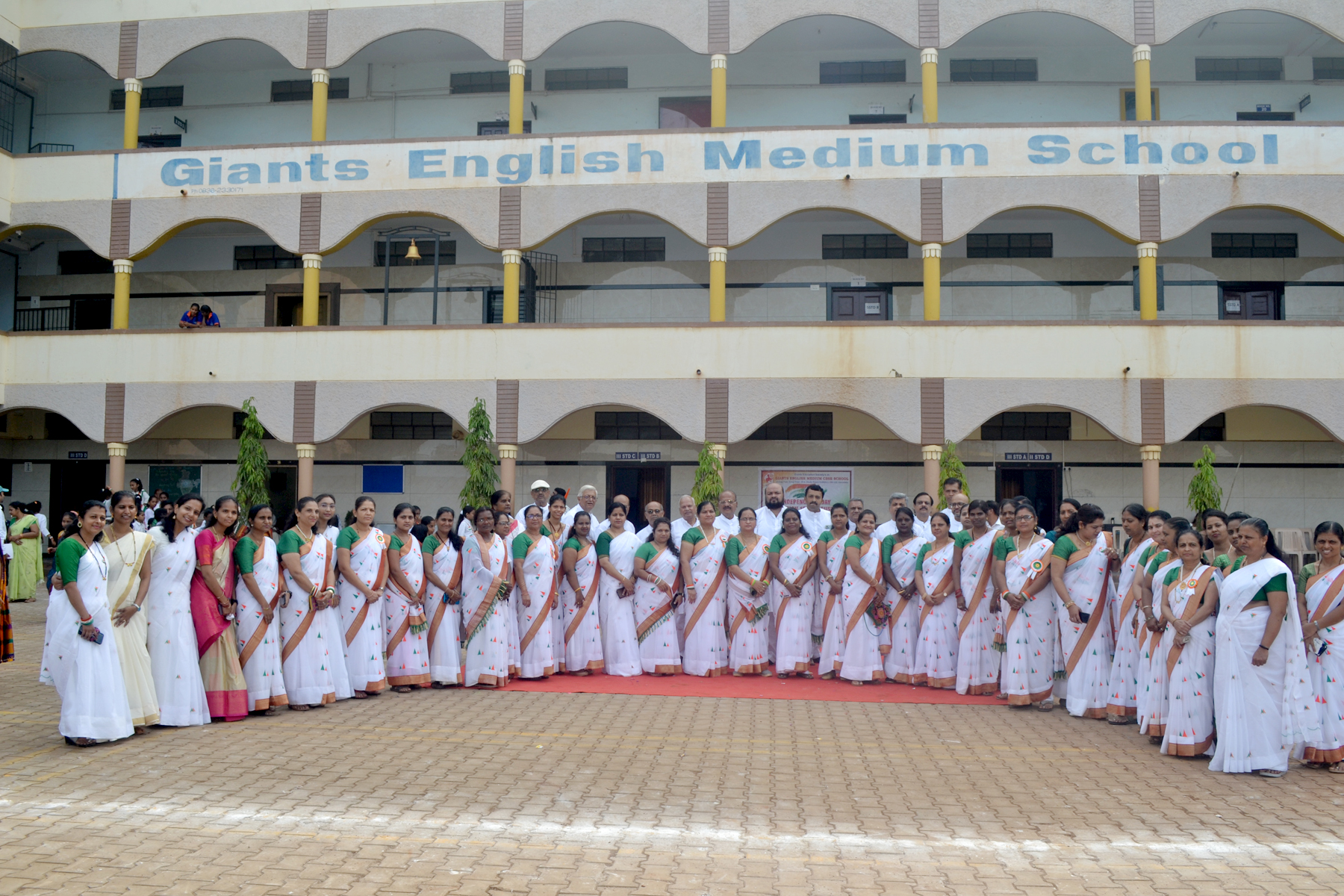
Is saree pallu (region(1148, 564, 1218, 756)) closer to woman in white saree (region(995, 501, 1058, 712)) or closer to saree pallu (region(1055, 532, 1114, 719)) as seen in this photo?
saree pallu (region(1055, 532, 1114, 719))

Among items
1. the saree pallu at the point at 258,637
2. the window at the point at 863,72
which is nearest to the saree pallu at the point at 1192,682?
the saree pallu at the point at 258,637

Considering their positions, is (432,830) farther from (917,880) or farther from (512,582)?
(512,582)

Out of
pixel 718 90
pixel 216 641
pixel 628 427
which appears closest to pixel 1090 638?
pixel 216 641

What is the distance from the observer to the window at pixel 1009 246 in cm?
1977

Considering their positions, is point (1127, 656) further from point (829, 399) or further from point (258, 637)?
point (829, 399)

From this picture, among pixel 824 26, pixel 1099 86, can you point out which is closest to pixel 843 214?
pixel 824 26

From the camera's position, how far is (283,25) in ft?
62.1

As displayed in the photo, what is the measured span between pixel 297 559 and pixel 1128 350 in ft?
46.7

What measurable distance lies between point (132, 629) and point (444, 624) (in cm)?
267

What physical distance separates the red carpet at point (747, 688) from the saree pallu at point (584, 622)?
15 cm

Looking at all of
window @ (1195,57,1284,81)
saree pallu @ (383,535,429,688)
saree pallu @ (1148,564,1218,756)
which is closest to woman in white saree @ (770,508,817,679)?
saree pallu @ (383,535,429,688)

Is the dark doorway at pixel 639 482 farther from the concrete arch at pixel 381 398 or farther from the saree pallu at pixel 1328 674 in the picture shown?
the saree pallu at pixel 1328 674

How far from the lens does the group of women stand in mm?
6527

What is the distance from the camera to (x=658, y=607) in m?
9.72
